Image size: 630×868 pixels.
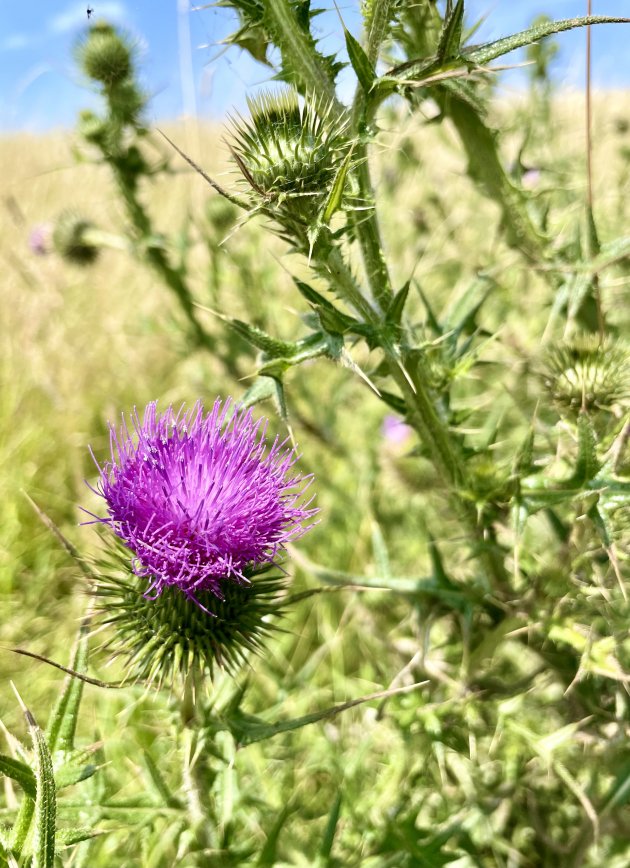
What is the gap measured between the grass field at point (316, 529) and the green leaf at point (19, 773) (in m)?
0.21

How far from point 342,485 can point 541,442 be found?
1864 mm

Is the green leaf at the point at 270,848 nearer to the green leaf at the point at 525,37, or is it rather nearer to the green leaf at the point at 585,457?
the green leaf at the point at 585,457

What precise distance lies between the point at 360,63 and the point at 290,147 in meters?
0.24

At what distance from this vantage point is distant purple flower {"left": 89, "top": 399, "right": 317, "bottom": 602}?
1.65m

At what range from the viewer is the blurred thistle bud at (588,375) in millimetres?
1968

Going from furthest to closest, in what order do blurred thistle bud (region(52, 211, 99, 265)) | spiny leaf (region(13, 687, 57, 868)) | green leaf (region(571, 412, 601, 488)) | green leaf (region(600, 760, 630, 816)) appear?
blurred thistle bud (region(52, 211, 99, 265)) → green leaf (region(600, 760, 630, 816)) → green leaf (region(571, 412, 601, 488)) → spiny leaf (region(13, 687, 57, 868))

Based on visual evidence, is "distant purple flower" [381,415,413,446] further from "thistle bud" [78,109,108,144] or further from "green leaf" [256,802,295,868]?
"green leaf" [256,802,295,868]

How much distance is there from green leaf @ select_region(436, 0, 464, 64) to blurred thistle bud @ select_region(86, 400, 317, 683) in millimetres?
948

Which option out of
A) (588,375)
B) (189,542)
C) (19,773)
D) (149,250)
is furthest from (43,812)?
(149,250)

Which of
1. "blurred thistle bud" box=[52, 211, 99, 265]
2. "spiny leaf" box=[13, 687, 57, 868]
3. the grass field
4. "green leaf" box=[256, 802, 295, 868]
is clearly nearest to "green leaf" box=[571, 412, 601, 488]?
the grass field

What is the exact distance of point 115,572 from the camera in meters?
2.03

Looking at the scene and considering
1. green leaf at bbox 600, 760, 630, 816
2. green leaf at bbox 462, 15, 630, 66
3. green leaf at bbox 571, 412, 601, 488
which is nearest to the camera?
green leaf at bbox 462, 15, 630, 66

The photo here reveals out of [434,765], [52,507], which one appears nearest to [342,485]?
[52,507]

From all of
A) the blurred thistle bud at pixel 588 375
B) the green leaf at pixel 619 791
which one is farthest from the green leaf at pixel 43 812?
the blurred thistle bud at pixel 588 375
